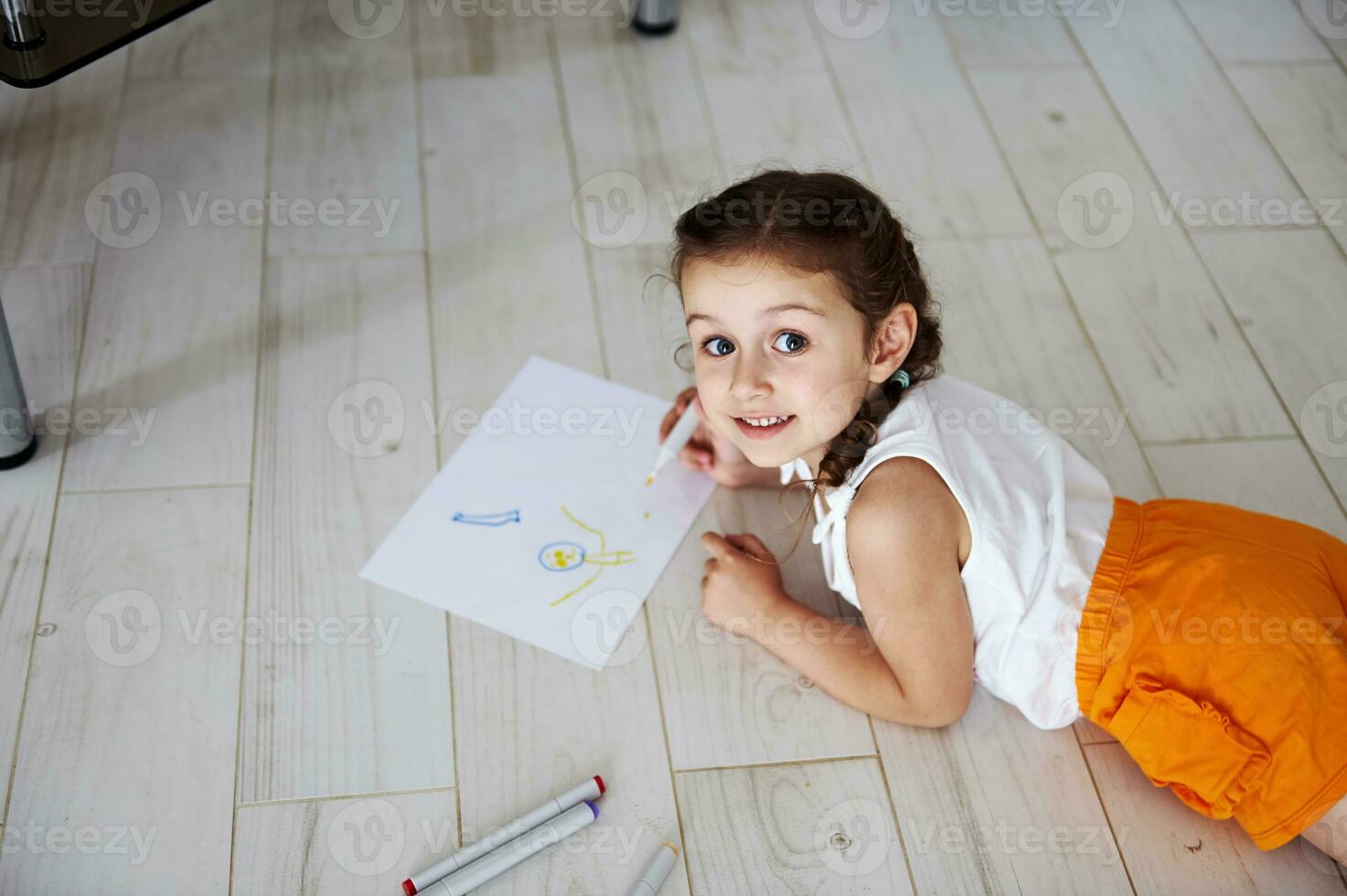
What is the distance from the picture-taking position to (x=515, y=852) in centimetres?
99

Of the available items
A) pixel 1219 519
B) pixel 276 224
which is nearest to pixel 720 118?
pixel 276 224

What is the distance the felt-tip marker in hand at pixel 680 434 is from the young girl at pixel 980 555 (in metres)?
0.18

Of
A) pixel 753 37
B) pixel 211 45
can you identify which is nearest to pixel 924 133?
pixel 753 37

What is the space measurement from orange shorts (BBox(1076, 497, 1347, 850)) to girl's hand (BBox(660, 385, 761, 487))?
0.37 m

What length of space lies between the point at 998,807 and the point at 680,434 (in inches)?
18.2

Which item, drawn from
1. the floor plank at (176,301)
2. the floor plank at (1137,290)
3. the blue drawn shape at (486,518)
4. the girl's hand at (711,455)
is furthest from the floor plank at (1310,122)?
the floor plank at (176,301)

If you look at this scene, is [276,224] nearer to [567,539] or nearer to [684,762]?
[567,539]

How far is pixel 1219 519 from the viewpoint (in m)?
1.10

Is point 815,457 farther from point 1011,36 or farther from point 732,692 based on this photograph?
point 1011,36

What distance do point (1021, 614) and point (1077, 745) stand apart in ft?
0.54

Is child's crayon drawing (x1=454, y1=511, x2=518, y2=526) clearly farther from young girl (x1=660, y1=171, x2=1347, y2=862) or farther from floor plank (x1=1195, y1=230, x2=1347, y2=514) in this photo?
floor plank (x1=1195, y1=230, x2=1347, y2=514)

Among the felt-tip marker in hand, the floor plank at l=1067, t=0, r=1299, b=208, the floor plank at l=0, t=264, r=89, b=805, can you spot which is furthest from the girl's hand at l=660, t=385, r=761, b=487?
the floor plank at l=1067, t=0, r=1299, b=208

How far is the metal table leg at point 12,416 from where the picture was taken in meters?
1.15

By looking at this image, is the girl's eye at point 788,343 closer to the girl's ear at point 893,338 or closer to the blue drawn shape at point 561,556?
the girl's ear at point 893,338
